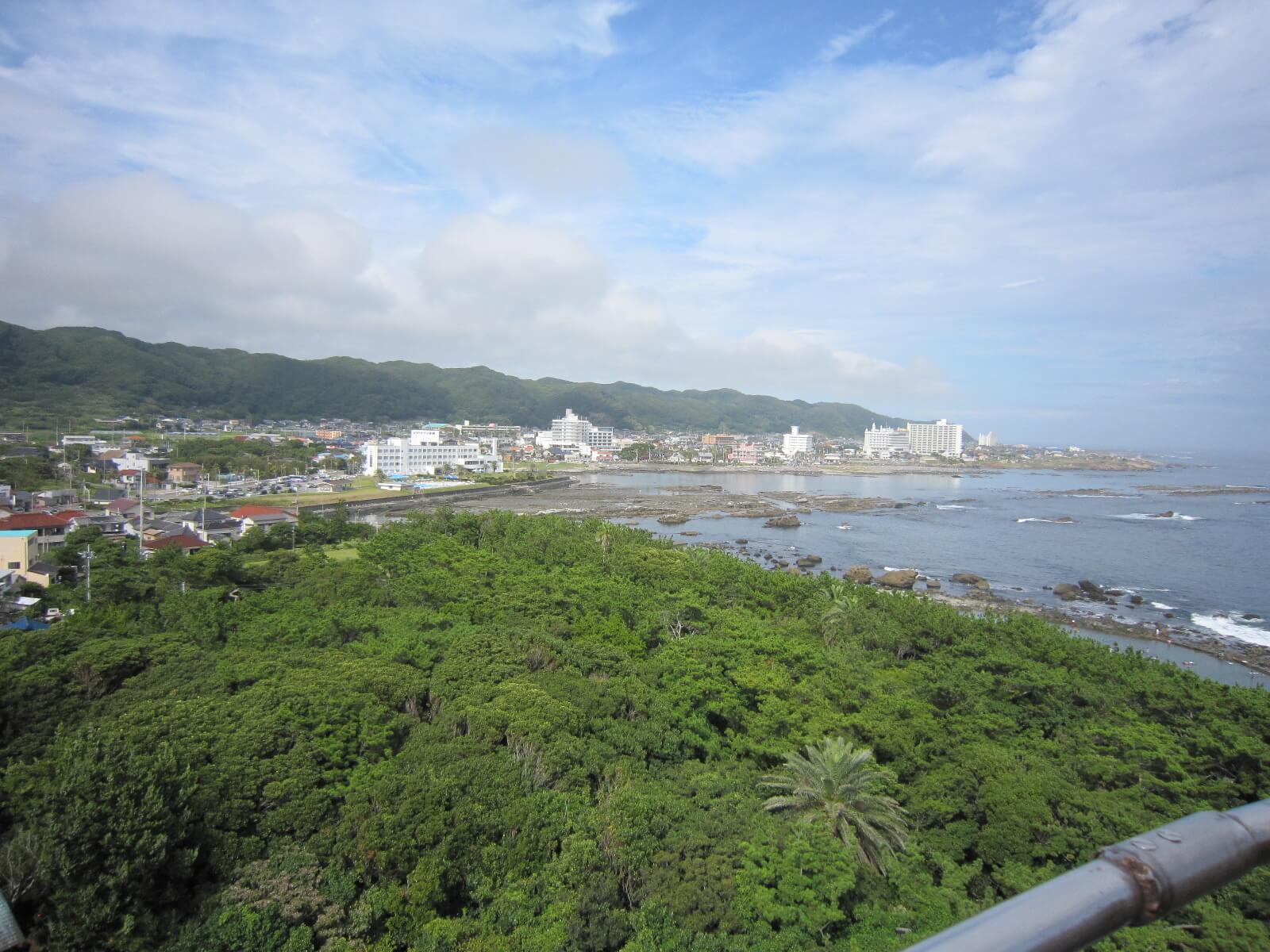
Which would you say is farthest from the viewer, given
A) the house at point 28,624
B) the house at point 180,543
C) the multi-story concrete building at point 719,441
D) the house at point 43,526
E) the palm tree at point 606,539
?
the multi-story concrete building at point 719,441

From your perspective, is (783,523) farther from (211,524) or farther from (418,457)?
(418,457)

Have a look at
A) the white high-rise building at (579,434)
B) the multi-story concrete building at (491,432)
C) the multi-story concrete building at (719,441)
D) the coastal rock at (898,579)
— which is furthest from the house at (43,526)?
the multi-story concrete building at (719,441)

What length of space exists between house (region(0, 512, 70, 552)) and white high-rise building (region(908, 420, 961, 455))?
9481cm

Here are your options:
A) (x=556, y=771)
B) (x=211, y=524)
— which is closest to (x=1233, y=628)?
(x=556, y=771)

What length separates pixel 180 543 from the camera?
19.2 metres

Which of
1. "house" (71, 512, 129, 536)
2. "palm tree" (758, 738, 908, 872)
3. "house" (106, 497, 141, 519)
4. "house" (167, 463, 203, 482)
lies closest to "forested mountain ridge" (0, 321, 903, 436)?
"house" (167, 463, 203, 482)

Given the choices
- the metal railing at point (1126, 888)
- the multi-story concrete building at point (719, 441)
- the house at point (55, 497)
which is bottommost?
the house at point (55, 497)

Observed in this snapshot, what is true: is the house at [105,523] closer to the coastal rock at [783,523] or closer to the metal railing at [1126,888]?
the metal railing at [1126,888]

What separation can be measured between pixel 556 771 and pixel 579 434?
276 feet

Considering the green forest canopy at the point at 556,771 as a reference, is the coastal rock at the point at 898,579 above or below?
below

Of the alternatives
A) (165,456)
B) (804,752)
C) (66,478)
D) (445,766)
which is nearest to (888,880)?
(804,752)

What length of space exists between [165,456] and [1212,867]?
51.5 metres

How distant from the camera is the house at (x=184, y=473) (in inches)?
1497

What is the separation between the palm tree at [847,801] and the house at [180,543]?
17.2 m
